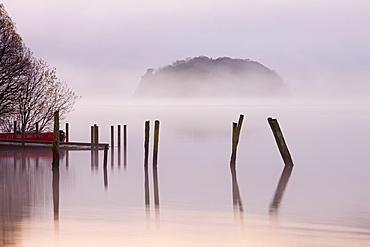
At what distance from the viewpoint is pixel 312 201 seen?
26.7 m

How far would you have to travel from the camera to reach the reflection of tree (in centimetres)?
1964

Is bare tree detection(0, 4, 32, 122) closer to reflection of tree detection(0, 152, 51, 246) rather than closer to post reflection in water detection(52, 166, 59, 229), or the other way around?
reflection of tree detection(0, 152, 51, 246)

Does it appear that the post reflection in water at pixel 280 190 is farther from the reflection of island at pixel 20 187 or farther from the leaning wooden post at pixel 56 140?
the leaning wooden post at pixel 56 140

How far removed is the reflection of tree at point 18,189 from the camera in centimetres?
1964

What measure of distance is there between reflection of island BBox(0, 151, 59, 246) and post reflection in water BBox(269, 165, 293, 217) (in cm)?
743

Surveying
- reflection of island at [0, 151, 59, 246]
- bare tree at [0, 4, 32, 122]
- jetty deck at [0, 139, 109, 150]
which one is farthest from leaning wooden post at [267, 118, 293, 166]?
bare tree at [0, 4, 32, 122]

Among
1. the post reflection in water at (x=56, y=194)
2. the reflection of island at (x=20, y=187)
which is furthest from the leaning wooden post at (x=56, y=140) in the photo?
the reflection of island at (x=20, y=187)

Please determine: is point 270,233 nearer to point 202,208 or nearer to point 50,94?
point 202,208

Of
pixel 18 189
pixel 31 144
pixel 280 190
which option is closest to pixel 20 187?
pixel 18 189

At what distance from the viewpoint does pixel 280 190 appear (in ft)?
98.6

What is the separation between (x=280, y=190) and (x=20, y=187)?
10879 millimetres

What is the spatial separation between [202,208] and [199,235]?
5302 millimetres

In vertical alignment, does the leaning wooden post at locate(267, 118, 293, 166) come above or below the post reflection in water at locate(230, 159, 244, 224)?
above

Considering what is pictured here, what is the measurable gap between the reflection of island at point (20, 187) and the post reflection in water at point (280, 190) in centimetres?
743
